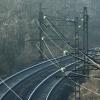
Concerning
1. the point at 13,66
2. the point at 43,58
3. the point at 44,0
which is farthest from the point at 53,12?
the point at 13,66

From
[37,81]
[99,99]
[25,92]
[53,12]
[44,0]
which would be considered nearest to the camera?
[99,99]

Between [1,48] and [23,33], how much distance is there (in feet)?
26.0

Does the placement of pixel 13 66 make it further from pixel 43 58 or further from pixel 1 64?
pixel 43 58

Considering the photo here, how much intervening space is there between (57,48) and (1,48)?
1035cm

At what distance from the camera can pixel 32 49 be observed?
45.0m

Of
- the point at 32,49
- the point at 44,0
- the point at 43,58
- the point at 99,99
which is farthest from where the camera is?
the point at 44,0

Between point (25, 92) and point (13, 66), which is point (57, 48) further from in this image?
point (25, 92)

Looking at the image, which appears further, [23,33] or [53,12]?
[53,12]

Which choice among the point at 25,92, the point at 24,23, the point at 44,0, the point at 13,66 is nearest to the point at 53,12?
the point at 44,0

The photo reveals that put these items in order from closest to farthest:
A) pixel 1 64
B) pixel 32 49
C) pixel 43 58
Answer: pixel 1 64, pixel 43 58, pixel 32 49

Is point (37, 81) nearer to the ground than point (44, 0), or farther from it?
nearer to the ground

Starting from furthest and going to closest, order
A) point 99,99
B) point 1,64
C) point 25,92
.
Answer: point 1,64
point 25,92
point 99,99

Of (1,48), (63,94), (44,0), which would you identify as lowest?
(63,94)

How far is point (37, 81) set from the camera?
102 ft
